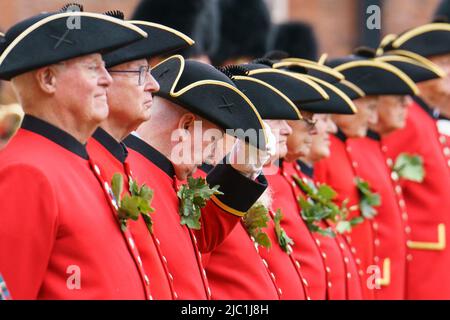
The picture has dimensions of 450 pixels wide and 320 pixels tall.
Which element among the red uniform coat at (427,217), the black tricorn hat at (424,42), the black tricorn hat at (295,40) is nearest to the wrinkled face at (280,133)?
the red uniform coat at (427,217)

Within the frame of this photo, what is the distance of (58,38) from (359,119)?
145 inches

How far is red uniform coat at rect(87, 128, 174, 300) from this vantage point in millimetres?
4332

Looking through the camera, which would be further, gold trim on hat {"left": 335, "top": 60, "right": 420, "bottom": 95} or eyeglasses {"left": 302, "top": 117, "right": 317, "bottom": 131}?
gold trim on hat {"left": 335, "top": 60, "right": 420, "bottom": 95}

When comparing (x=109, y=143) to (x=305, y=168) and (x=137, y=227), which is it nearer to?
(x=137, y=227)

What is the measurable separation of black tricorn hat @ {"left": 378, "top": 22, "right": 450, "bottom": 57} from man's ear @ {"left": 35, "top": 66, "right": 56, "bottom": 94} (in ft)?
15.7

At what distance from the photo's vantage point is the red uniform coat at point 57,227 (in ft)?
12.5

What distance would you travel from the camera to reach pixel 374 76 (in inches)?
300

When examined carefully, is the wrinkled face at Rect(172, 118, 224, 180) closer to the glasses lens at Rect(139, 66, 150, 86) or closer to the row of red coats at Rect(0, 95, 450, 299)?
the row of red coats at Rect(0, 95, 450, 299)

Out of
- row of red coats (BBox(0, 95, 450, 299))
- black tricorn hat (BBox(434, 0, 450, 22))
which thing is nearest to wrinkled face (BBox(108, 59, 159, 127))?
row of red coats (BBox(0, 95, 450, 299))

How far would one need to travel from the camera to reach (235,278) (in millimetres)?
5312

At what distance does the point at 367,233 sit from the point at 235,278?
91.6 inches

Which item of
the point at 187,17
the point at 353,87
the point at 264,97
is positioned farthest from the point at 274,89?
the point at 187,17

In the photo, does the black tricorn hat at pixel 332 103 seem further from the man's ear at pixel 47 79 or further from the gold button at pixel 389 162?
the man's ear at pixel 47 79
